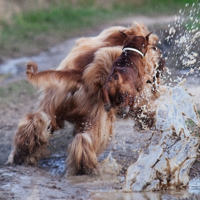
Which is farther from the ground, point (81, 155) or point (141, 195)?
point (81, 155)

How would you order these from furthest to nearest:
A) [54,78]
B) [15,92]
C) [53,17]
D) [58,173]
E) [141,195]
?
[53,17] < [15,92] < [58,173] < [54,78] < [141,195]

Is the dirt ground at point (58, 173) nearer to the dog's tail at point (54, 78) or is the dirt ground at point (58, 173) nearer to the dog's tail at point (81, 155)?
the dog's tail at point (81, 155)

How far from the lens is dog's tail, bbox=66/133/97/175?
3.82m

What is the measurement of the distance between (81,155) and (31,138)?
678mm

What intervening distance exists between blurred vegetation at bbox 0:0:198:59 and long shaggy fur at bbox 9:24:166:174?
494 centimetres

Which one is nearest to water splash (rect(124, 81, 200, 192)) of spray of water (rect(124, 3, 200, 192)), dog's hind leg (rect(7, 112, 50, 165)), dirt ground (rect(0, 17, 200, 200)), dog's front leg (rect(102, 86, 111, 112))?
spray of water (rect(124, 3, 200, 192))

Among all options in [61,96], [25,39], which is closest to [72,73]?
[61,96]

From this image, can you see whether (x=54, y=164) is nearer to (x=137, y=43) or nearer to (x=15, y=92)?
(x=137, y=43)

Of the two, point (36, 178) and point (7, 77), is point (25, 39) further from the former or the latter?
point (36, 178)

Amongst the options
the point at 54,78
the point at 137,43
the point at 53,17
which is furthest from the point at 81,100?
the point at 53,17

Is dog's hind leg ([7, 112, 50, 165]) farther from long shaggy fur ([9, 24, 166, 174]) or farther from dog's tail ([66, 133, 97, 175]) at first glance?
dog's tail ([66, 133, 97, 175])

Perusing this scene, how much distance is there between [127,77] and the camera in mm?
3348

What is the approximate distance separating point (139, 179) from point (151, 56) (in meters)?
1.35

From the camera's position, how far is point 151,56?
13.6 ft
